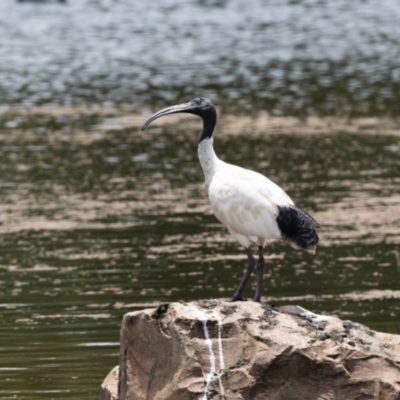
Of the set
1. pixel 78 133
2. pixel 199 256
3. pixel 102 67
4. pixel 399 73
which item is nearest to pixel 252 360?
pixel 199 256

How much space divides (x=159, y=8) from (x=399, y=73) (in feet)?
68.0

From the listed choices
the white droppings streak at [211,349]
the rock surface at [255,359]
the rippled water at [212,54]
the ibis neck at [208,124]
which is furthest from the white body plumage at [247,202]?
the rippled water at [212,54]

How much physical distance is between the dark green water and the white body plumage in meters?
2.15

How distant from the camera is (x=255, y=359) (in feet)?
27.7

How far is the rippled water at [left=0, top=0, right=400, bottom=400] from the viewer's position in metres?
13.2

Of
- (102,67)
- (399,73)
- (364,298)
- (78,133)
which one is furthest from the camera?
(102,67)

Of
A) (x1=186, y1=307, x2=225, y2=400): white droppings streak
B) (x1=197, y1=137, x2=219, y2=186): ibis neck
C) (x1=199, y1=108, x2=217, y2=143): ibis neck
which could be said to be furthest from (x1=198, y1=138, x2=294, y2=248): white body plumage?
(x1=186, y1=307, x2=225, y2=400): white droppings streak

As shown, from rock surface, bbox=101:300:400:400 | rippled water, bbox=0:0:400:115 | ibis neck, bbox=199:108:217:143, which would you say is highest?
ibis neck, bbox=199:108:217:143

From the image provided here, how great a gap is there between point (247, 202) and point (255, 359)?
5.20 feet

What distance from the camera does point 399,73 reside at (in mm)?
32094

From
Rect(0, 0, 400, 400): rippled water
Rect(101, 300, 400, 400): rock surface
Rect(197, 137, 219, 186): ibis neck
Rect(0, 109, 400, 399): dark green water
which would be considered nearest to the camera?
Rect(101, 300, 400, 400): rock surface

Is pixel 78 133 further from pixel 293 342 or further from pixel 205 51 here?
pixel 293 342

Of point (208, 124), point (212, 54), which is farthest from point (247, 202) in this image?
point (212, 54)

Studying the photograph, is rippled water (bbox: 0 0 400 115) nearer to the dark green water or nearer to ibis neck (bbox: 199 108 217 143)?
the dark green water
